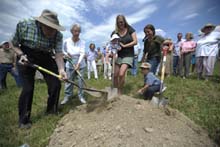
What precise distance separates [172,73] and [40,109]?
6.39m

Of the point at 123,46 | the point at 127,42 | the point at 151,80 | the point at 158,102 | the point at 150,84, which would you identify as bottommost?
the point at 158,102

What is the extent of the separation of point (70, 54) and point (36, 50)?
1.51m

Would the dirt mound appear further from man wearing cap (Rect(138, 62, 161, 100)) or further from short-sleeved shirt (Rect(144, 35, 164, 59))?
short-sleeved shirt (Rect(144, 35, 164, 59))

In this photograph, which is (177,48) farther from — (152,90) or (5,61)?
(5,61)

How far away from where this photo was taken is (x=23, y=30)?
→ 3.03 metres

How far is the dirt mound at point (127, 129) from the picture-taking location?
2525mm

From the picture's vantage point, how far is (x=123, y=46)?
173 inches

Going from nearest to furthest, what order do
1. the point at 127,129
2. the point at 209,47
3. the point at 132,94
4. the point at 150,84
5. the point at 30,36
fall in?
the point at 127,129
the point at 30,36
the point at 150,84
the point at 132,94
the point at 209,47

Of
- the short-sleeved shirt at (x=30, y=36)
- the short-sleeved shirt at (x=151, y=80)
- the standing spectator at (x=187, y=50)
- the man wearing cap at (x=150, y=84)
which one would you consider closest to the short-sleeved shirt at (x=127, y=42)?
the man wearing cap at (x=150, y=84)

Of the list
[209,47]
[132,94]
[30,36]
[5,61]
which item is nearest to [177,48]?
[209,47]

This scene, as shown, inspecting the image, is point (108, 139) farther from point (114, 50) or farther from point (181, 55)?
point (181, 55)

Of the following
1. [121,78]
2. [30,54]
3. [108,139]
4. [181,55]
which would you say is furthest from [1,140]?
[181,55]

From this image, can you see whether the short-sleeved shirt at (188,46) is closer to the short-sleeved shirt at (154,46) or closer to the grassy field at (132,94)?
the grassy field at (132,94)

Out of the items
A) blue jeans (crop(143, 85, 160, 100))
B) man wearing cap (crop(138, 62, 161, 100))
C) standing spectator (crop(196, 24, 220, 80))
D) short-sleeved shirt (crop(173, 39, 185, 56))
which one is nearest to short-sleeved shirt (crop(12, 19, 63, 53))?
man wearing cap (crop(138, 62, 161, 100))
